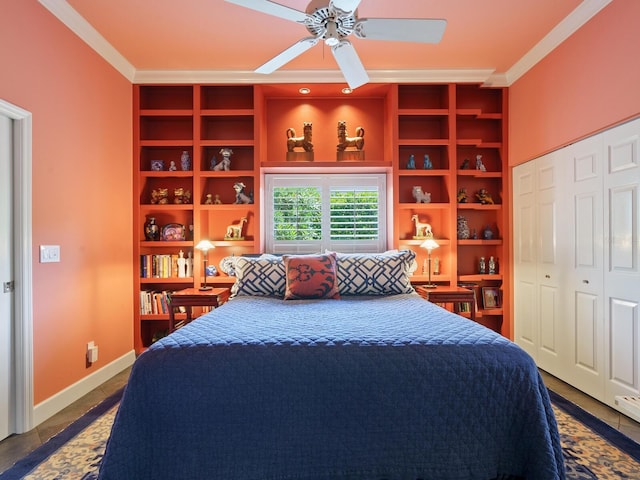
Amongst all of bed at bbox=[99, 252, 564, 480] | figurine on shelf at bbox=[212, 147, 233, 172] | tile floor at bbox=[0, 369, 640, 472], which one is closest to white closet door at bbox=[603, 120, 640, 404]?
tile floor at bbox=[0, 369, 640, 472]

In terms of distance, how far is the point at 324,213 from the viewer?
3.88 m

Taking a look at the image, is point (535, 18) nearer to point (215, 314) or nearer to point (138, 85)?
point (215, 314)

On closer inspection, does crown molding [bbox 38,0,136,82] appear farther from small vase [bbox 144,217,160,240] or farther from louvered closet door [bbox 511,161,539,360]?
louvered closet door [bbox 511,161,539,360]

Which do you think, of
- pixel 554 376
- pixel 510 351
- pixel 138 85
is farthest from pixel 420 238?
pixel 138 85

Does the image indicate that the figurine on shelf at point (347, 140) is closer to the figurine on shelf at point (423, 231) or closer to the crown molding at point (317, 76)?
the crown molding at point (317, 76)

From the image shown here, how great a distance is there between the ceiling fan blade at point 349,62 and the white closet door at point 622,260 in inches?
70.6

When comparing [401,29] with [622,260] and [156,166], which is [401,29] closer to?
[622,260]

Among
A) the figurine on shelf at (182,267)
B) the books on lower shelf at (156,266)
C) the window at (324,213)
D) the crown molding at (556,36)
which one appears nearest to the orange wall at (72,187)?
the books on lower shelf at (156,266)

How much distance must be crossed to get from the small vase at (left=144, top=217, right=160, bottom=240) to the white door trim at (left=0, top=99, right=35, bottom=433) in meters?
1.46

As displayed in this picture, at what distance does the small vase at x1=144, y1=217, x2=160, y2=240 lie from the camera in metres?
3.74

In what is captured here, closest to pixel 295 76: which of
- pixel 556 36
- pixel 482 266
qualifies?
pixel 556 36

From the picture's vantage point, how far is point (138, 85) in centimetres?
368

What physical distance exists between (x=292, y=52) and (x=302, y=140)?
4.58 feet

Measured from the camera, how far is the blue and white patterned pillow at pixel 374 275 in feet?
9.32
